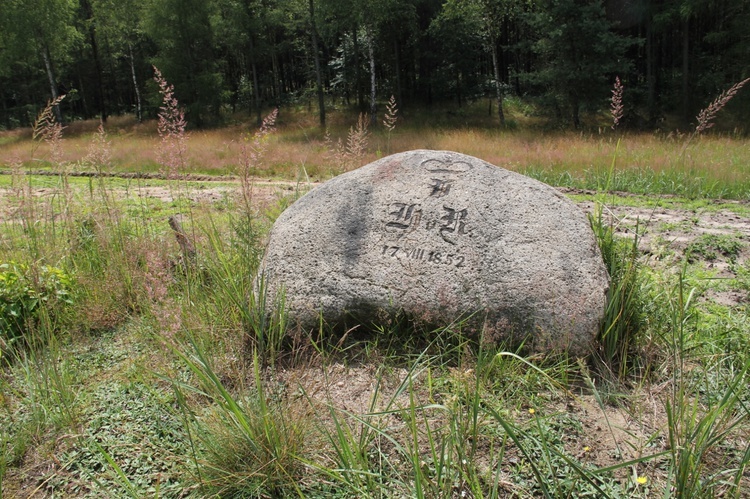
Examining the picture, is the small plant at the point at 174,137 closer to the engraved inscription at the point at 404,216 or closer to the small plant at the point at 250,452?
the engraved inscription at the point at 404,216

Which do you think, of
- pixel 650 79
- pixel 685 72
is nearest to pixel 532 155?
pixel 650 79

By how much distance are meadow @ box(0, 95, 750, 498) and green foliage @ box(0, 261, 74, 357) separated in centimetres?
2

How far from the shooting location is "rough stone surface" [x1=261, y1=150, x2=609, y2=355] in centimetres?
261

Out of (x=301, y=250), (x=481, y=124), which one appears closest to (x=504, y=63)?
(x=481, y=124)

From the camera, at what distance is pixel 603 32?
59.0 ft

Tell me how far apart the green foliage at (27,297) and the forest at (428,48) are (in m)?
19.2

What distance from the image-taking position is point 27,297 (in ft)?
10.3

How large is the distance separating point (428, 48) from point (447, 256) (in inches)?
1100

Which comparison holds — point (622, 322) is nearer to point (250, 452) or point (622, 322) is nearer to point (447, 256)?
point (447, 256)

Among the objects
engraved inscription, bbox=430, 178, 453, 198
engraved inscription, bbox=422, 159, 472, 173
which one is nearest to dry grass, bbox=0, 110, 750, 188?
engraved inscription, bbox=422, 159, 472, 173

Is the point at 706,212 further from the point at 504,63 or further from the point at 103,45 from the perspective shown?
the point at 103,45

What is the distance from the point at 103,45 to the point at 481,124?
2939 cm

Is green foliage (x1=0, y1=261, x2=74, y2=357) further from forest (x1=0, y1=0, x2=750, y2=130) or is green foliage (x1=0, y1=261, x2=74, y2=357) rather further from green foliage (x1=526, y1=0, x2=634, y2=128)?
forest (x1=0, y1=0, x2=750, y2=130)

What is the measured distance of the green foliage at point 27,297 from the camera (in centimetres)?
301
